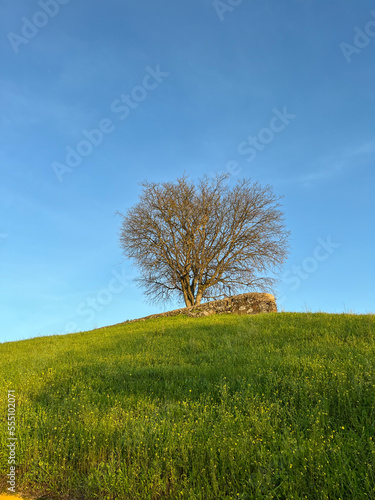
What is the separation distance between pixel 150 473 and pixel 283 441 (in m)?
1.71

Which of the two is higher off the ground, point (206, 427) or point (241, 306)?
point (241, 306)

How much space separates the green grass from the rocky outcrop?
9753mm

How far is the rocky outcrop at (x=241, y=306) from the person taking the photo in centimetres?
1892

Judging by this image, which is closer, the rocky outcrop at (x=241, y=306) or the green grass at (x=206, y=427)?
the green grass at (x=206, y=427)

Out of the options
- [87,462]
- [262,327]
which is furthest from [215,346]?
[87,462]

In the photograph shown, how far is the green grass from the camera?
155 inches

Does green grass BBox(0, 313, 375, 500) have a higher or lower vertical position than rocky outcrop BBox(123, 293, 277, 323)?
lower

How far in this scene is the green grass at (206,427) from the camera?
3.95 m

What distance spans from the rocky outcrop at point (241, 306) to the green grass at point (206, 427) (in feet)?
32.0

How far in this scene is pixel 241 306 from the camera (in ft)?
63.6

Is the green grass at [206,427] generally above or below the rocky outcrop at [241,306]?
below

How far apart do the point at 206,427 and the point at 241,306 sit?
1454cm

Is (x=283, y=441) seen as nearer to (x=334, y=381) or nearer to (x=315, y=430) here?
(x=315, y=430)

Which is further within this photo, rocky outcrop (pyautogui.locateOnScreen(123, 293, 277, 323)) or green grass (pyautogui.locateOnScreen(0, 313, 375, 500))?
rocky outcrop (pyautogui.locateOnScreen(123, 293, 277, 323))
